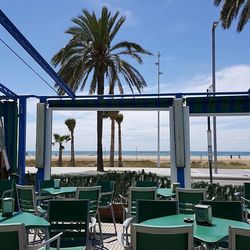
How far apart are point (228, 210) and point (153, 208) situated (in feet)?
3.01

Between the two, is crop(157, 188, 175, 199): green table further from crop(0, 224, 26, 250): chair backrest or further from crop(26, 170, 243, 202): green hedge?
crop(0, 224, 26, 250): chair backrest

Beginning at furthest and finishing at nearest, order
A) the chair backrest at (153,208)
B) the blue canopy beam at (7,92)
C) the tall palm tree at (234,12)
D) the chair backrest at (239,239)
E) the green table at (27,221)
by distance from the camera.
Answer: the tall palm tree at (234,12)
the blue canopy beam at (7,92)
the chair backrest at (153,208)
the green table at (27,221)
the chair backrest at (239,239)

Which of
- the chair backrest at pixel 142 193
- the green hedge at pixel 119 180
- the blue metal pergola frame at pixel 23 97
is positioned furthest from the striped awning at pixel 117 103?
the chair backrest at pixel 142 193

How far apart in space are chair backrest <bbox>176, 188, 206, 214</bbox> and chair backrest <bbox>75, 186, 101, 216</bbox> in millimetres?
1405

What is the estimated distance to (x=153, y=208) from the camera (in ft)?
14.6

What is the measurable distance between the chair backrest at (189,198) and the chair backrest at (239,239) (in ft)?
8.84

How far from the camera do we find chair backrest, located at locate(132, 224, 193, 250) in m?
2.89

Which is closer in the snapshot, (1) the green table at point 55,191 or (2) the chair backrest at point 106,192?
(1) the green table at point 55,191

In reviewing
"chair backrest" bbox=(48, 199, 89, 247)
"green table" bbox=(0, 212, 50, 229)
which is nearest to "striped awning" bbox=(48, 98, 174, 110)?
"chair backrest" bbox=(48, 199, 89, 247)

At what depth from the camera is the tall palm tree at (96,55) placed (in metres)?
18.7

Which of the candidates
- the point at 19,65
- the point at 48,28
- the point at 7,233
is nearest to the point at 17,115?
the point at 19,65

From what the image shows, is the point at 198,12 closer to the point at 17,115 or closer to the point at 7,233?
the point at 17,115

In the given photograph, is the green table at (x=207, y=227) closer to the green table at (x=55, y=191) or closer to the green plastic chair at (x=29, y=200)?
the green plastic chair at (x=29, y=200)

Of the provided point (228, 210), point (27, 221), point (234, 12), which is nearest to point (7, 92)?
point (27, 221)
